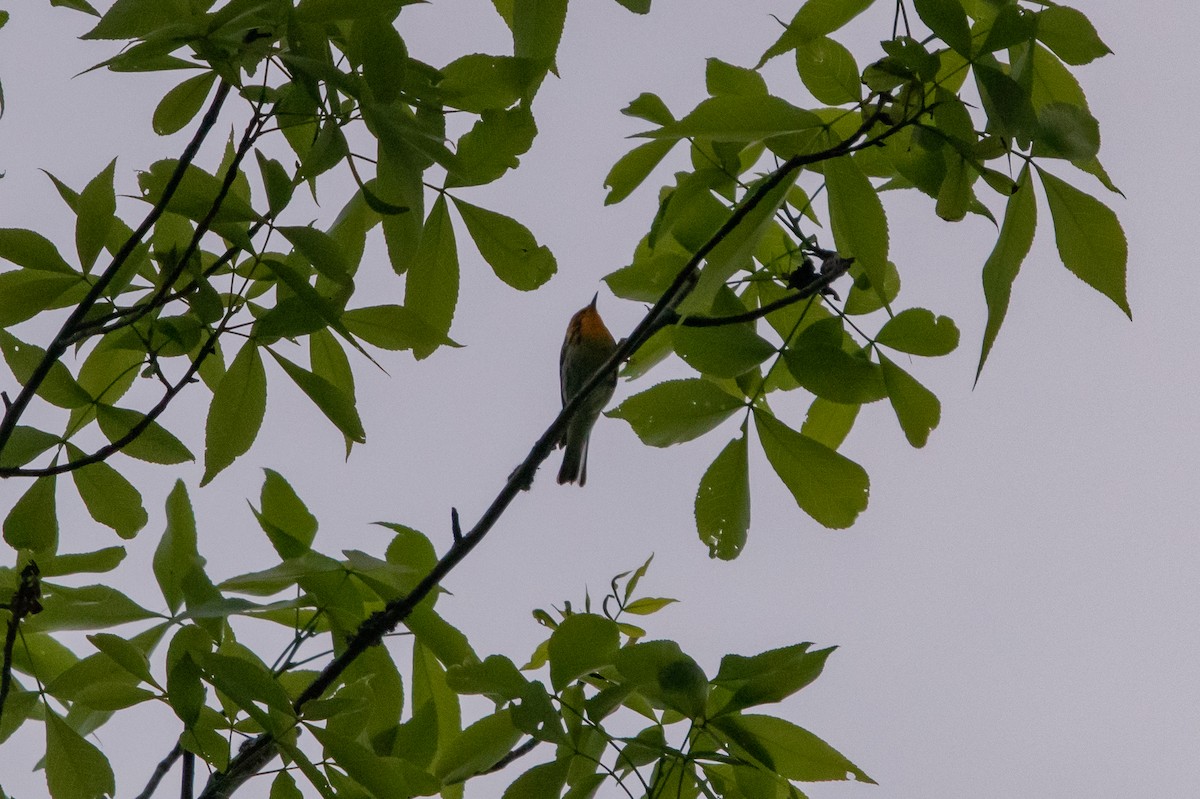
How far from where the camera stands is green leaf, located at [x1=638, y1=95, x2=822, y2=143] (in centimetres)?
154

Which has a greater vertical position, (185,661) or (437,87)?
(437,87)

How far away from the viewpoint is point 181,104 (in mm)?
2193

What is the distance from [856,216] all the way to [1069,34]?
0.50 m

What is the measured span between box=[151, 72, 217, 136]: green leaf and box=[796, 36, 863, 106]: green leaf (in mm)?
1135

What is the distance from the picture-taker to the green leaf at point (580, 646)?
6.43 ft

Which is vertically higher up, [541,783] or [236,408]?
[236,408]

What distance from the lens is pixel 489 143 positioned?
2199 mm

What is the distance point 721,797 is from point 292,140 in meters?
1.62

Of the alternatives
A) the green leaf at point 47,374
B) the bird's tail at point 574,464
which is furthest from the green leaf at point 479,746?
the bird's tail at point 574,464

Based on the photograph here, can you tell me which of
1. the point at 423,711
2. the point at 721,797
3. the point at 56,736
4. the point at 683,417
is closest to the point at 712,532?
the point at 683,417

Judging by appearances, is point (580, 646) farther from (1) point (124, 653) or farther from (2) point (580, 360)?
(2) point (580, 360)

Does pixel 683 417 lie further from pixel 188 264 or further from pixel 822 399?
pixel 188 264

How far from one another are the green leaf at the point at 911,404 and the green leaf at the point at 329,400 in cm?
108

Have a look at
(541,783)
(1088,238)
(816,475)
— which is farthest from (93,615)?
(1088,238)
